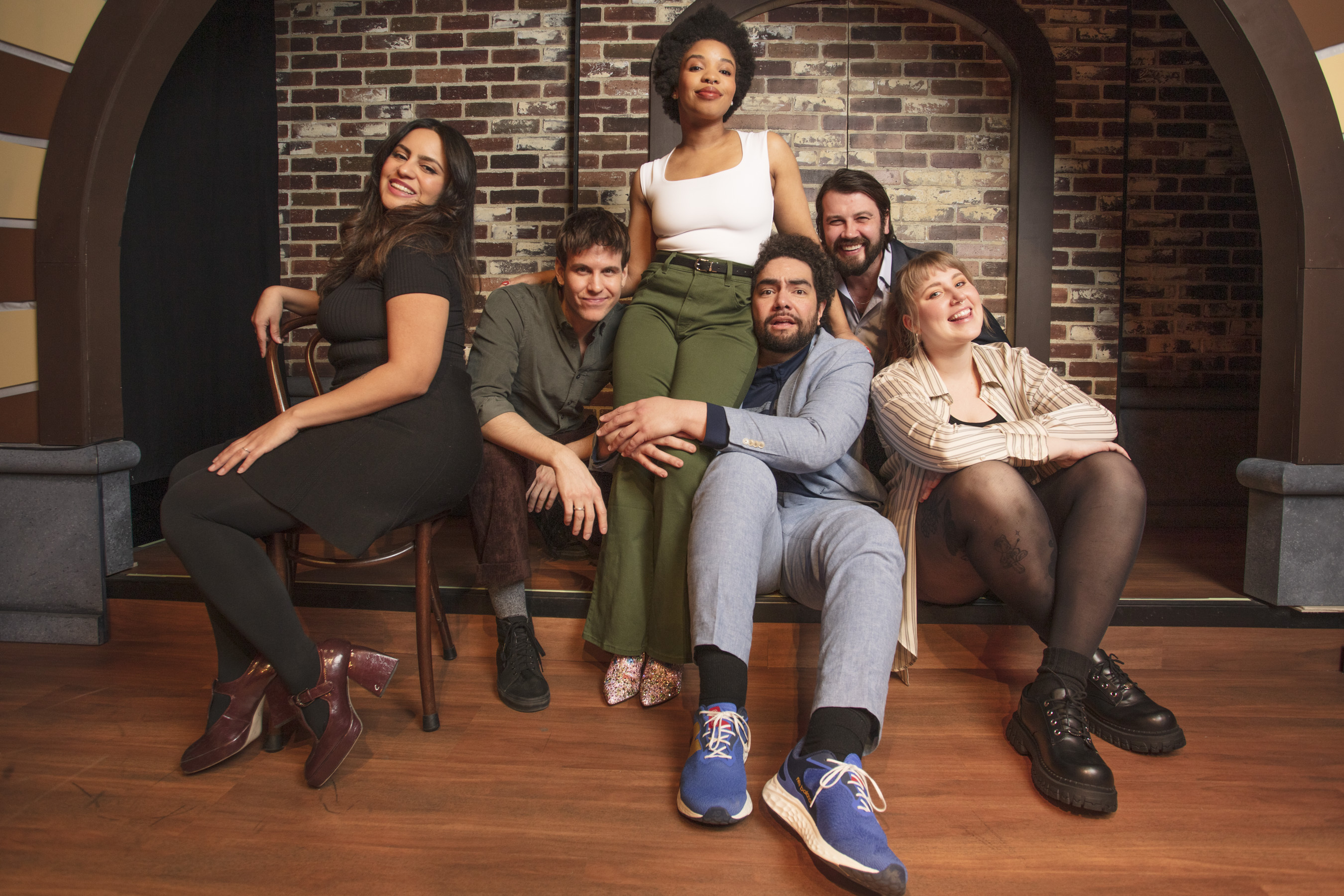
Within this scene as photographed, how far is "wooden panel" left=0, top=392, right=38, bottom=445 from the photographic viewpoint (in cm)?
218

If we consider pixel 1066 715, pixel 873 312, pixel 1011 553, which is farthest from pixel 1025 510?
pixel 873 312

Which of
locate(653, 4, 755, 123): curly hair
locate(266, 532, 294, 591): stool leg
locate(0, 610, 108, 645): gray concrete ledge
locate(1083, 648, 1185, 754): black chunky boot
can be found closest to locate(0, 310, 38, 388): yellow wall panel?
locate(0, 610, 108, 645): gray concrete ledge

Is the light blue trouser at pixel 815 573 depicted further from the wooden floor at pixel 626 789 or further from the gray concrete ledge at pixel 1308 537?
Result: the gray concrete ledge at pixel 1308 537

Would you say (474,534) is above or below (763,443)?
below

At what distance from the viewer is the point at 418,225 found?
1.73 m

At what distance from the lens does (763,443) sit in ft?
5.60

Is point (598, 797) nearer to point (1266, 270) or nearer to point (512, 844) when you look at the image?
point (512, 844)

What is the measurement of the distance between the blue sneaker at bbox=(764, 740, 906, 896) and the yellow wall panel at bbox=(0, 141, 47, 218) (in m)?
2.49

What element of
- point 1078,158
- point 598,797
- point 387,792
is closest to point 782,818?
point 598,797

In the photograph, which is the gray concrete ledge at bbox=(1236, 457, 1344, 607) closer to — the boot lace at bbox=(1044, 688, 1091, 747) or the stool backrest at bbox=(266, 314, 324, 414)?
the boot lace at bbox=(1044, 688, 1091, 747)

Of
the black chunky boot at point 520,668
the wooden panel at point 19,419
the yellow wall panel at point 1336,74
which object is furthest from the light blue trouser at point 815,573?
the wooden panel at point 19,419

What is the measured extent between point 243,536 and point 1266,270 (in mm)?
2590

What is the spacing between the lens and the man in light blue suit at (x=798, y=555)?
1.33 m

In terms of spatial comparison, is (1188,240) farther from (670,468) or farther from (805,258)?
(670,468)
